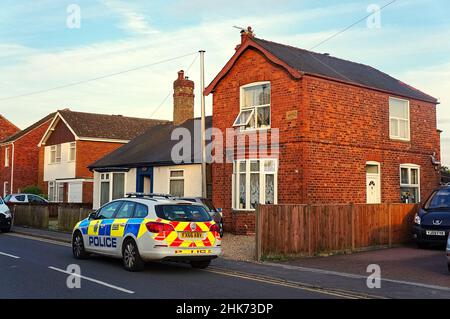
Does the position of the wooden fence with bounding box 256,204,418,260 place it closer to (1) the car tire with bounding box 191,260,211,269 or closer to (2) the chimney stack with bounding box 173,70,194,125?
(1) the car tire with bounding box 191,260,211,269

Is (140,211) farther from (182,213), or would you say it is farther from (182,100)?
(182,100)

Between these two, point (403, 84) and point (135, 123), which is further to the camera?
point (135, 123)

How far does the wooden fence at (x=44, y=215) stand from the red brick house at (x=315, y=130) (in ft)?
19.0

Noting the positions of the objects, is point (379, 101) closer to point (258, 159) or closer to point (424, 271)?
point (258, 159)

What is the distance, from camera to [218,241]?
1178cm

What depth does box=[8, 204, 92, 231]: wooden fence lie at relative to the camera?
22.0m

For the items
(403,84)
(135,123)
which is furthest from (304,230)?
(135,123)

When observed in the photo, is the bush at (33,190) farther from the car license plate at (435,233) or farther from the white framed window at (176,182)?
the car license plate at (435,233)

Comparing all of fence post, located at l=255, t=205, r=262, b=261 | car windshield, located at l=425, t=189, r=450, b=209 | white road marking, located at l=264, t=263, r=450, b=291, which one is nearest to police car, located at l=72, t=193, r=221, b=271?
fence post, located at l=255, t=205, r=262, b=261

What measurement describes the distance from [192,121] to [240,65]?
9.17 m

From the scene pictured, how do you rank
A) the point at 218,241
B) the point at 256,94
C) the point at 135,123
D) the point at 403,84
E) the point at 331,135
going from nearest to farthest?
the point at 218,241, the point at 331,135, the point at 256,94, the point at 403,84, the point at 135,123

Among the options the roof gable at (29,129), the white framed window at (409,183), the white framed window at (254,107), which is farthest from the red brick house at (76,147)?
the white framed window at (409,183)

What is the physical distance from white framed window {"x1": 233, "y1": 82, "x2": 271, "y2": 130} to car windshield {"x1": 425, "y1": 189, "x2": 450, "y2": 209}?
610cm
